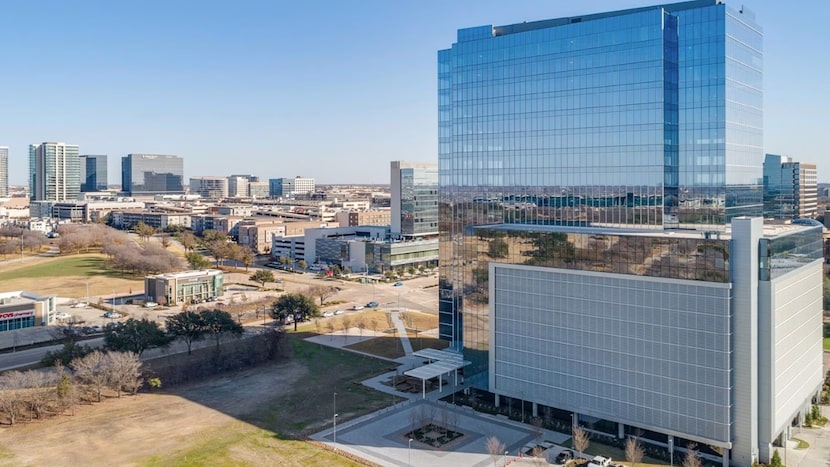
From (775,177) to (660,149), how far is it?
102 meters

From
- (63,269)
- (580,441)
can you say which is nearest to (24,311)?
(63,269)

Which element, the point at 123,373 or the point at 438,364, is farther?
the point at 438,364

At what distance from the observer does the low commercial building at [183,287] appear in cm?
9194

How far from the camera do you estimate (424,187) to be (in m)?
130

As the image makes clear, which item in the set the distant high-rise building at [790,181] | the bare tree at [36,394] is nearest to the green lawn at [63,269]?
the bare tree at [36,394]

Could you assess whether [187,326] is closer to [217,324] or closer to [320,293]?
[217,324]

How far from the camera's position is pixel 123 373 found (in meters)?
50.5

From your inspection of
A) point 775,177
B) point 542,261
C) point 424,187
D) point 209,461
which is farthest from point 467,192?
point 775,177

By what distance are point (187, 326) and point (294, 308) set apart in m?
14.5

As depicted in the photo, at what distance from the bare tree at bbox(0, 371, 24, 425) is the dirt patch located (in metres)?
1.39

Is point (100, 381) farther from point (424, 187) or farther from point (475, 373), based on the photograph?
point (424, 187)

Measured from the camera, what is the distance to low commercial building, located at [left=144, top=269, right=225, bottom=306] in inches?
3620

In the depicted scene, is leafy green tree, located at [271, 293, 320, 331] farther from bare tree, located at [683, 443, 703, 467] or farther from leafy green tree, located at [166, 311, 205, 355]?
bare tree, located at [683, 443, 703, 467]

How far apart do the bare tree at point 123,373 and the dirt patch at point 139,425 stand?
3.91ft
